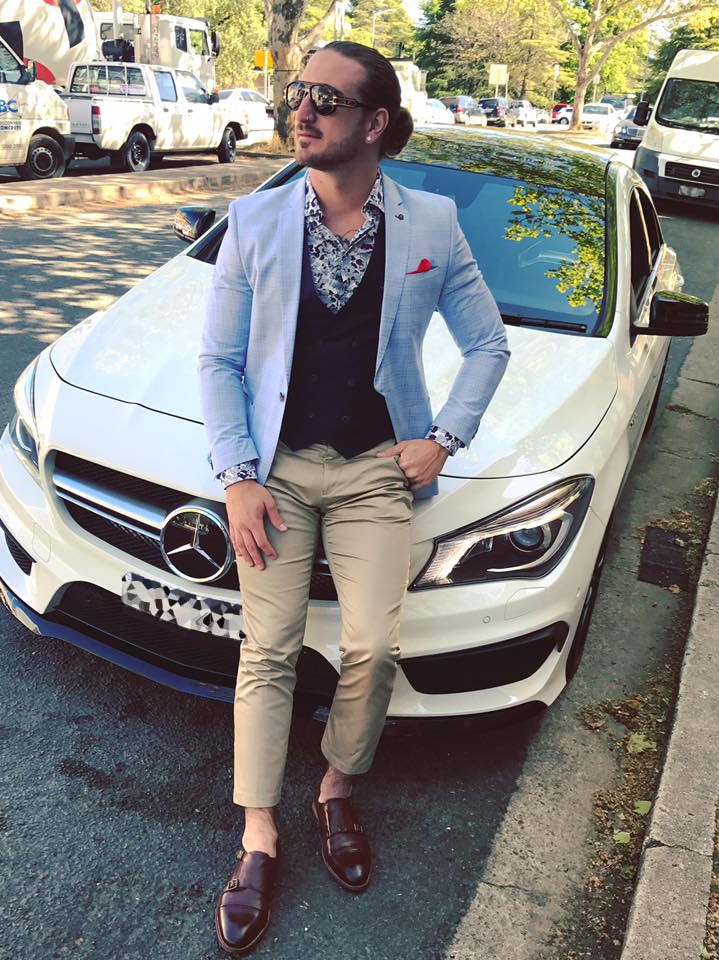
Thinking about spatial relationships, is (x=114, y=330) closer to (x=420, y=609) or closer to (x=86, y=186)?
(x=420, y=609)

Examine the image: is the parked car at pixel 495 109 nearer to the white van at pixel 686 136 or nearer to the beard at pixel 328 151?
the white van at pixel 686 136

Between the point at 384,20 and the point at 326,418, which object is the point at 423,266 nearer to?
the point at 326,418

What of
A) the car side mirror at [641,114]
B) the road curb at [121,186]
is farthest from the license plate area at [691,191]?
the road curb at [121,186]

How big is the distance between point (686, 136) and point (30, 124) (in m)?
9.92

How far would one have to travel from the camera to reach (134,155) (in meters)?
17.2

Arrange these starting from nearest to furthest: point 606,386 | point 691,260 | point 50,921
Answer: point 50,921, point 606,386, point 691,260

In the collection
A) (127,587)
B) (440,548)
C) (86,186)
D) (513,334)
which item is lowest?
(86,186)

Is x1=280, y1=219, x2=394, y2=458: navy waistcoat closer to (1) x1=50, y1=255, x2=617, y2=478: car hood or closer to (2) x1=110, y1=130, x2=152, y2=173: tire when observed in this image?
(1) x1=50, y1=255, x2=617, y2=478: car hood

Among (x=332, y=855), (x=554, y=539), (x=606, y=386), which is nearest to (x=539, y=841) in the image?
(x=332, y=855)

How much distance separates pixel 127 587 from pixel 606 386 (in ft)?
5.39

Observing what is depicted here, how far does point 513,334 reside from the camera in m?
3.35

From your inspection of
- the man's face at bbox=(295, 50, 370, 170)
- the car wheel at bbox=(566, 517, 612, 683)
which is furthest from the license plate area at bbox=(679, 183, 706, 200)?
the man's face at bbox=(295, 50, 370, 170)

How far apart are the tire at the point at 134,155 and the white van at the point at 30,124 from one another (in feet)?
8.42

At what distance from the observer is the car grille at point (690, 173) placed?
595 inches
